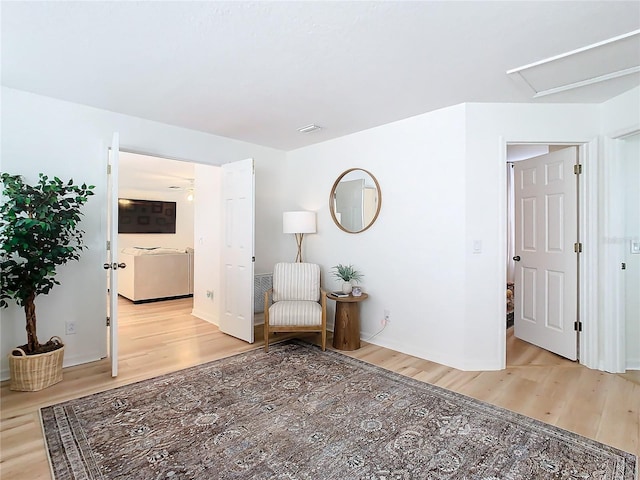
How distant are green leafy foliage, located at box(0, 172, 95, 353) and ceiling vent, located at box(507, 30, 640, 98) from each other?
11.7ft

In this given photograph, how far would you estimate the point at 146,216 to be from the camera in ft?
25.4

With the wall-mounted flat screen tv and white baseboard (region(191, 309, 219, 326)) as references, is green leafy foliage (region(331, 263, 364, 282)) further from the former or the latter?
the wall-mounted flat screen tv

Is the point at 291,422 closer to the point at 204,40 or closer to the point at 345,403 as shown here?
the point at 345,403

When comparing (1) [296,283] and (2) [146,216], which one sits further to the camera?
(2) [146,216]

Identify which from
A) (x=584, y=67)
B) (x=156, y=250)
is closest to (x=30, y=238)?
(x=156, y=250)

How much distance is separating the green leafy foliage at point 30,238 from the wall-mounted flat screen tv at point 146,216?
4876 mm

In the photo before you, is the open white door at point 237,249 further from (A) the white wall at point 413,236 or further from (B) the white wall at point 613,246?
(B) the white wall at point 613,246

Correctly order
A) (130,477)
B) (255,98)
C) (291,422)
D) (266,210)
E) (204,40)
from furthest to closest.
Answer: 1. (266,210)
2. (255,98)
3. (291,422)
4. (204,40)
5. (130,477)

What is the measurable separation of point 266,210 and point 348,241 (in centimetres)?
129

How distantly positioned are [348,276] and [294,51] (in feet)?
7.62

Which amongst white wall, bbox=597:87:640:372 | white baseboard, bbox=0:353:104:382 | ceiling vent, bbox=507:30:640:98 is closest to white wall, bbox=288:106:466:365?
ceiling vent, bbox=507:30:640:98

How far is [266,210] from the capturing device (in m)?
4.70

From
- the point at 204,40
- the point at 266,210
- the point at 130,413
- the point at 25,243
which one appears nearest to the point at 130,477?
the point at 130,413

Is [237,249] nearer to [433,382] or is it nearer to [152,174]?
[433,382]
